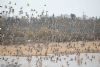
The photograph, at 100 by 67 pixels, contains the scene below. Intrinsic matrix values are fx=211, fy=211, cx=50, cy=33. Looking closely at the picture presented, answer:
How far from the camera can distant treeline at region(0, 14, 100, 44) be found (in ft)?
17.0

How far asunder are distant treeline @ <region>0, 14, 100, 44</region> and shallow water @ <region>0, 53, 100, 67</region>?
621 mm

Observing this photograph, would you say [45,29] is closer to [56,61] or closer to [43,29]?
[43,29]

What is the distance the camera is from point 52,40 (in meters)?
5.71

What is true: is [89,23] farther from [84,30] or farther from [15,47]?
[15,47]

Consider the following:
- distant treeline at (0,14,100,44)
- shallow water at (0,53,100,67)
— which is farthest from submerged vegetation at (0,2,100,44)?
shallow water at (0,53,100,67)

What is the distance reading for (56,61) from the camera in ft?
15.1

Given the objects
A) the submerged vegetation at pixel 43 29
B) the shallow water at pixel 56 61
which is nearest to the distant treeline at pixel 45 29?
the submerged vegetation at pixel 43 29

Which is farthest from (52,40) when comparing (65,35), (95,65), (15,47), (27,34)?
(95,65)

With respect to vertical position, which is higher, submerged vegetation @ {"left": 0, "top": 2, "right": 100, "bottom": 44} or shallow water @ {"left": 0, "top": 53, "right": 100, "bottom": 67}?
submerged vegetation @ {"left": 0, "top": 2, "right": 100, "bottom": 44}

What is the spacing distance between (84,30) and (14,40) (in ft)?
6.26

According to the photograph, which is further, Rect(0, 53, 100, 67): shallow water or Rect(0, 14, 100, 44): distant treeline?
Rect(0, 14, 100, 44): distant treeline

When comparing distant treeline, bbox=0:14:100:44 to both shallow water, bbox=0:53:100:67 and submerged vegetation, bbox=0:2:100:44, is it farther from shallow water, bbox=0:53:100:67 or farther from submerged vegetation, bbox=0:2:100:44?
shallow water, bbox=0:53:100:67

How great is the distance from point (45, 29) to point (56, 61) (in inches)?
52.9

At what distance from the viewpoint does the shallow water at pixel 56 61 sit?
14.2 feet
